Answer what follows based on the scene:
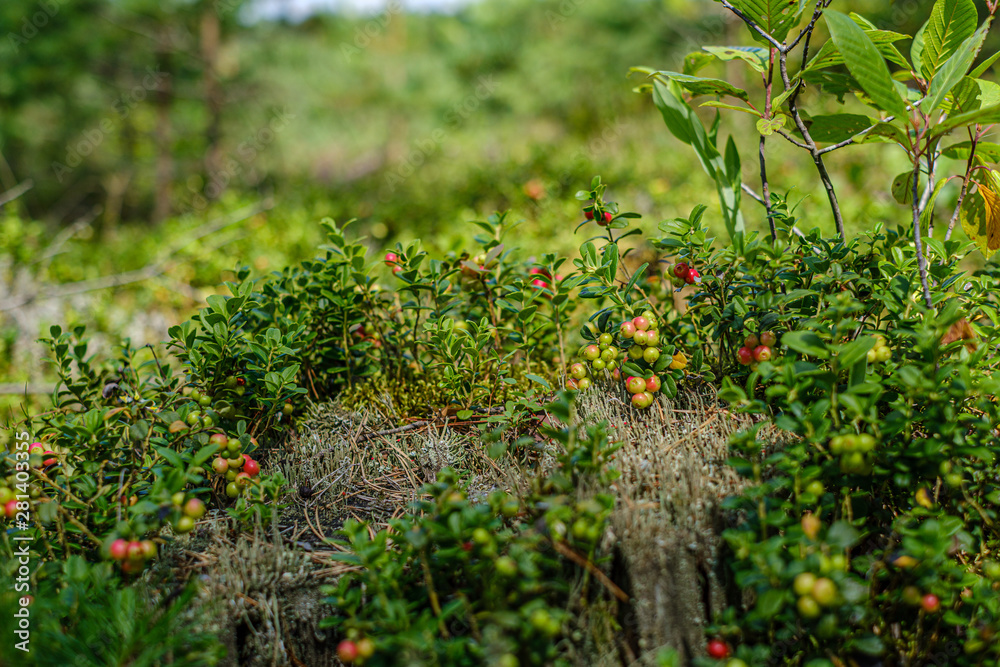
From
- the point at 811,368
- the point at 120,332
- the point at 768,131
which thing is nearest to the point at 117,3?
the point at 120,332

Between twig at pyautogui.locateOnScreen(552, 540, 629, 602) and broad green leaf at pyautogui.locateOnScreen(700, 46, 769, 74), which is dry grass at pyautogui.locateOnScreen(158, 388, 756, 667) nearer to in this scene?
twig at pyautogui.locateOnScreen(552, 540, 629, 602)

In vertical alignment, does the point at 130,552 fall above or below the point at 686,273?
below

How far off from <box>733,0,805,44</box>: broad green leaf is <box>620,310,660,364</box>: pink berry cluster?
37.6 inches

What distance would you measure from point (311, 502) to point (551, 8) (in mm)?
13500

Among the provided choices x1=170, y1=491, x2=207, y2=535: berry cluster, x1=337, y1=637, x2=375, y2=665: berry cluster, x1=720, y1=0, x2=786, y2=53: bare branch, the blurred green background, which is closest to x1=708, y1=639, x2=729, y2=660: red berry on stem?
x1=337, y1=637, x2=375, y2=665: berry cluster

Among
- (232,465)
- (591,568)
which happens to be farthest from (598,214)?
(232,465)

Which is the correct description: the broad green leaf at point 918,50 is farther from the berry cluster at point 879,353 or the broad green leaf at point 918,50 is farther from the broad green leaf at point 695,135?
the berry cluster at point 879,353

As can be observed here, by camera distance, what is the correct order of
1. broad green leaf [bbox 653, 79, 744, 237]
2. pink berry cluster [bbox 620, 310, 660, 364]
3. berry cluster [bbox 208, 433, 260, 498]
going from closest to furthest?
berry cluster [bbox 208, 433, 260, 498] < pink berry cluster [bbox 620, 310, 660, 364] < broad green leaf [bbox 653, 79, 744, 237]

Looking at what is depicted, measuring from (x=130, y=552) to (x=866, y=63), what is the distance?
1.93 m

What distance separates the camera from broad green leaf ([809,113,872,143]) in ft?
5.80

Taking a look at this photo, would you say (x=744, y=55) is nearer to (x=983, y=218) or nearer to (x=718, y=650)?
(x=983, y=218)

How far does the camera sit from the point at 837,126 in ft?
5.97

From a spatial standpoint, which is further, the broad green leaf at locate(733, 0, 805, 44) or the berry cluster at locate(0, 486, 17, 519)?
the broad green leaf at locate(733, 0, 805, 44)

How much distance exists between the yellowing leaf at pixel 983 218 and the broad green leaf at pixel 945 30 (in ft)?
1.28
